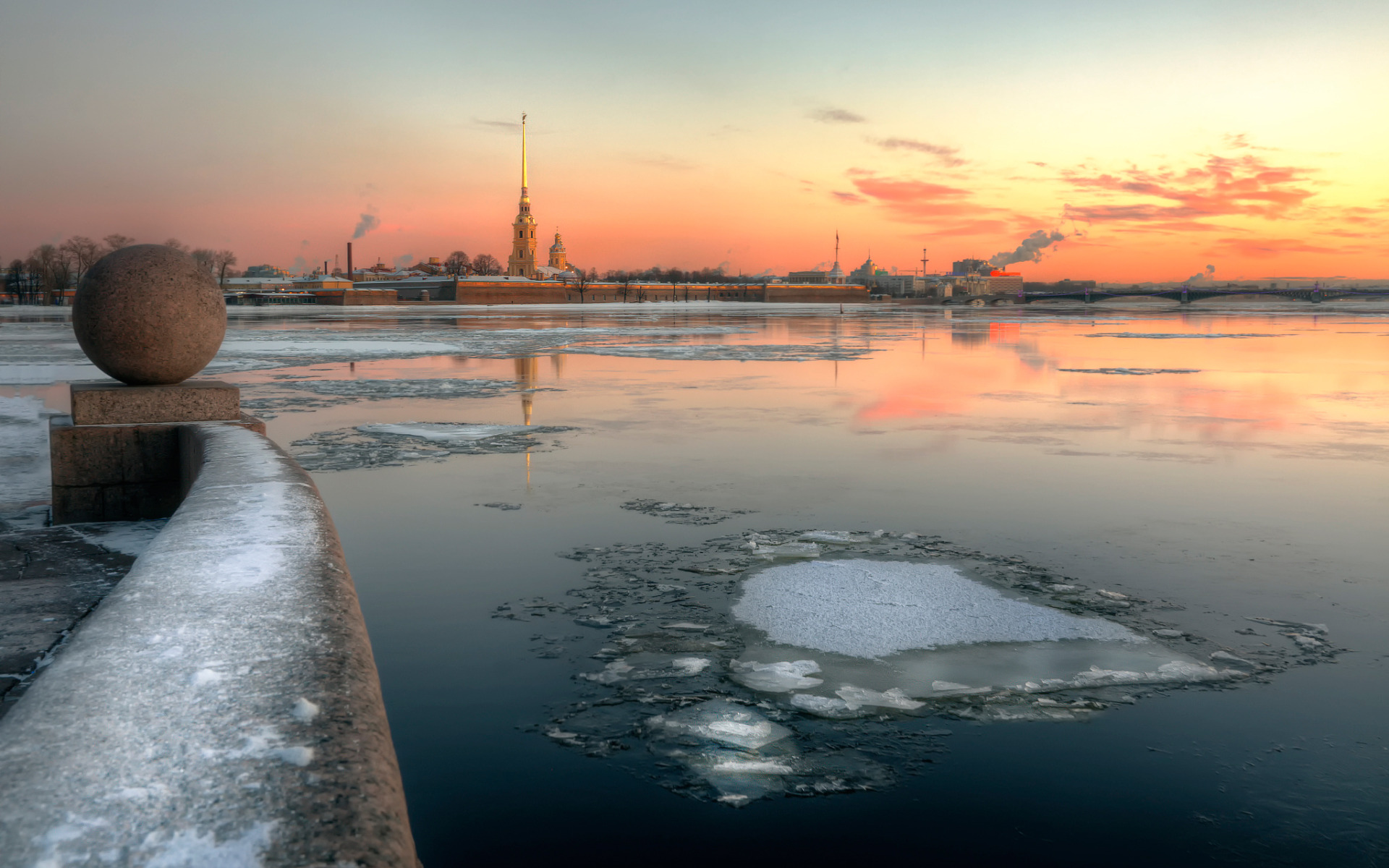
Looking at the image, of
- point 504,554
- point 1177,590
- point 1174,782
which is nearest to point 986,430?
point 1177,590

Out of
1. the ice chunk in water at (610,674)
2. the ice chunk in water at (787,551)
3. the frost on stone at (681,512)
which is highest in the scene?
the frost on stone at (681,512)

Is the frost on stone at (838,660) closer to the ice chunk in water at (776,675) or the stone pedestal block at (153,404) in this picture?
the ice chunk in water at (776,675)

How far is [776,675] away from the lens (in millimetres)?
4977

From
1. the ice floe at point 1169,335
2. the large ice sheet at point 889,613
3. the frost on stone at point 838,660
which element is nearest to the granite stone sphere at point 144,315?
the frost on stone at point 838,660

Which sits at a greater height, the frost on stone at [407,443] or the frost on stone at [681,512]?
the frost on stone at [407,443]

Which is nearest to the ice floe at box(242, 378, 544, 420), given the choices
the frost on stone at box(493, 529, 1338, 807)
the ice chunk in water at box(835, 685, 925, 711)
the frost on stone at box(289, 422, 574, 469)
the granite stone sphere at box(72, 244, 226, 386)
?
the frost on stone at box(289, 422, 574, 469)

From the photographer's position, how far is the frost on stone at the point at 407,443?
10883mm

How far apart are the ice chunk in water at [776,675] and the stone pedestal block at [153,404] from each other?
5.38 m

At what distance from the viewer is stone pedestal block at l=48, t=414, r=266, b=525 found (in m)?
7.54

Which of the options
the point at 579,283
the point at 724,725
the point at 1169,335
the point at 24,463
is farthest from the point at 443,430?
the point at 579,283

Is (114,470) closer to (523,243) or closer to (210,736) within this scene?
(210,736)

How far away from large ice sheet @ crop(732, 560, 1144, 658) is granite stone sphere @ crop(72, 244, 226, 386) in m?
5.33

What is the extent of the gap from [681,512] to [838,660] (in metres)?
3.36

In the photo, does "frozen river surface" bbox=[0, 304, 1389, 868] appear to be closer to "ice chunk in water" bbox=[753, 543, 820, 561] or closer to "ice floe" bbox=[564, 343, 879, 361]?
"ice chunk in water" bbox=[753, 543, 820, 561]
